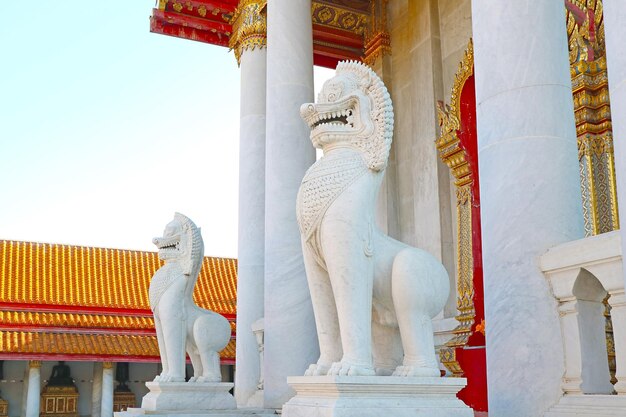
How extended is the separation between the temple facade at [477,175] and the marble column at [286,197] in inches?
0.8

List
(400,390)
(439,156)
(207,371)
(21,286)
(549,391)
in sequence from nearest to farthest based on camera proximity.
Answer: (400,390) < (549,391) < (207,371) < (439,156) < (21,286)

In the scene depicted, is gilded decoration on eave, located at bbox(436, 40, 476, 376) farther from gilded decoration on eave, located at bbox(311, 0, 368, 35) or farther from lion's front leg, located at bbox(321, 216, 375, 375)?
lion's front leg, located at bbox(321, 216, 375, 375)

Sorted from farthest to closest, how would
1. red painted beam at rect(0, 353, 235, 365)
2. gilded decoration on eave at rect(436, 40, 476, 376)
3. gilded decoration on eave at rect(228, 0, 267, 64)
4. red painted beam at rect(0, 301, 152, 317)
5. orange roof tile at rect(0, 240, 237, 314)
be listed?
orange roof tile at rect(0, 240, 237, 314), red painted beam at rect(0, 301, 152, 317), red painted beam at rect(0, 353, 235, 365), gilded decoration on eave at rect(228, 0, 267, 64), gilded decoration on eave at rect(436, 40, 476, 376)

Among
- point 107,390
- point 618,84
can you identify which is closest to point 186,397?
point 618,84

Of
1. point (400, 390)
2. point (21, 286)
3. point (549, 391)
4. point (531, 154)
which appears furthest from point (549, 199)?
point (21, 286)

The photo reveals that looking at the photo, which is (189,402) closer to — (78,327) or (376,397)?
(376,397)

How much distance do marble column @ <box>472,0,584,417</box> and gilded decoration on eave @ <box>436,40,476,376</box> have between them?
19.0 ft

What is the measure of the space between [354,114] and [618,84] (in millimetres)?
1746

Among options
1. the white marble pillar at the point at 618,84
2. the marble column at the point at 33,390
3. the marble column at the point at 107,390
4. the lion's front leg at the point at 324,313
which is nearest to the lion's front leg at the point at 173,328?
the lion's front leg at the point at 324,313

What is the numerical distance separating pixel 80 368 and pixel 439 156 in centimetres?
2000

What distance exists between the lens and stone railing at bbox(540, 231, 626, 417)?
479cm

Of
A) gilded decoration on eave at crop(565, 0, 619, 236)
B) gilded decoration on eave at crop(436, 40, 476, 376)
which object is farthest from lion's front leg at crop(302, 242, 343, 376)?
gilded decoration on eave at crop(436, 40, 476, 376)

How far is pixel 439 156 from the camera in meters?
13.3

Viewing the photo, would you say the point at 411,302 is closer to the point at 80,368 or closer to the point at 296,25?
the point at 296,25
